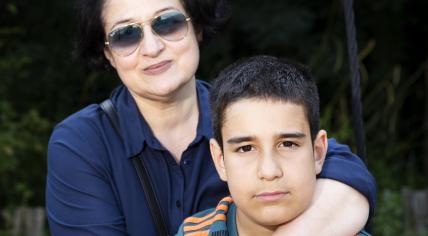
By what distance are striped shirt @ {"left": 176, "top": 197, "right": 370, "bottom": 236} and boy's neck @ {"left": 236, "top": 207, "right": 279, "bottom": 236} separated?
2 cm

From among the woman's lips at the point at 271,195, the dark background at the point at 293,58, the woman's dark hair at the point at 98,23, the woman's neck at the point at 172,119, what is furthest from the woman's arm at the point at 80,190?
the dark background at the point at 293,58

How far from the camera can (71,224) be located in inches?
103

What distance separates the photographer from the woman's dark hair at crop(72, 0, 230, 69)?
283cm

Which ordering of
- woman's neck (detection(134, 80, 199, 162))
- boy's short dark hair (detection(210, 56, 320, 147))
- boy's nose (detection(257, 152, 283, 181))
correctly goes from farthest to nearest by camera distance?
woman's neck (detection(134, 80, 199, 162)) → boy's short dark hair (detection(210, 56, 320, 147)) → boy's nose (detection(257, 152, 283, 181))

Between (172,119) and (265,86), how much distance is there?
630 millimetres

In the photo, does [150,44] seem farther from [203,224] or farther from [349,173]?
[349,173]

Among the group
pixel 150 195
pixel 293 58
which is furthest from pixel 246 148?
pixel 293 58

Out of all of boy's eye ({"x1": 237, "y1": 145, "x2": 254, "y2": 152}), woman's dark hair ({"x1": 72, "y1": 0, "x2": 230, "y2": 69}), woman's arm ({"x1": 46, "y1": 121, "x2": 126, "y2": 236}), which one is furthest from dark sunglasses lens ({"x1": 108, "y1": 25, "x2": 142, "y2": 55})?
boy's eye ({"x1": 237, "y1": 145, "x2": 254, "y2": 152})

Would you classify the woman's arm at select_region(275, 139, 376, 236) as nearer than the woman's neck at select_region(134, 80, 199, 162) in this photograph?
Yes

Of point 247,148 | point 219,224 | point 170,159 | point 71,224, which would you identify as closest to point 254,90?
point 247,148

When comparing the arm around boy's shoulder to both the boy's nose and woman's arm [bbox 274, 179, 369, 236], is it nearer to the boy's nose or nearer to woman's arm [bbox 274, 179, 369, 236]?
woman's arm [bbox 274, 179, 369, 236]

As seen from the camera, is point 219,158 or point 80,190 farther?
point 80,190

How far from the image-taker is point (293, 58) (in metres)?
5.79

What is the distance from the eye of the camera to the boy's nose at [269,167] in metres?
2.15
